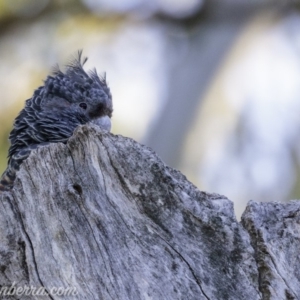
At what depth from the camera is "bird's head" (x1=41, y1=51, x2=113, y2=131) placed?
14.5 ft

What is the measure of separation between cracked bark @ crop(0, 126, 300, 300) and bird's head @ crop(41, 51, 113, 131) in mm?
1428

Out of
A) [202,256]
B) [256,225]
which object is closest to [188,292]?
[202,256]

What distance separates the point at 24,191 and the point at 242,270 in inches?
38.3

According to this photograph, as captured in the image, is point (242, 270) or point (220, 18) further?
point (220, 18)

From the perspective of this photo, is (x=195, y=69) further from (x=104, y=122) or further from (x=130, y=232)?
(x=130, y=232)

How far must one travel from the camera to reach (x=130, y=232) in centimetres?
282

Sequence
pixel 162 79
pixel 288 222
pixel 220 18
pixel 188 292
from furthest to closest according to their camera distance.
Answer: pixel 162 79 < pixel 220 18 < pixel 288 222 < pixel 188 292

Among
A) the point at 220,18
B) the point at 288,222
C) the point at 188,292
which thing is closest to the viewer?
the point at 188,292

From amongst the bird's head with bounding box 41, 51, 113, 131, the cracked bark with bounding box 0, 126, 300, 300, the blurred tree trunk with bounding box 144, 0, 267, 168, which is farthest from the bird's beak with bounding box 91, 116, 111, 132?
the blurred tree trunk with bounding box 144, 0, 267, 168

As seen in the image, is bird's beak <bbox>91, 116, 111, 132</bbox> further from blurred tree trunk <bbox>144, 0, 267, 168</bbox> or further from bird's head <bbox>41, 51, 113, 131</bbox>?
blurred tree trunk <bbox>144, 0, 267, 168</bbox>

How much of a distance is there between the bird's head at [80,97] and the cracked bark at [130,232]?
143 centimetres

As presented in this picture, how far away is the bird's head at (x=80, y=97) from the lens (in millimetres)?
4426

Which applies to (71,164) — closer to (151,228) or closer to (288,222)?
(151,228)

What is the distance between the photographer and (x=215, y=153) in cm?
766
